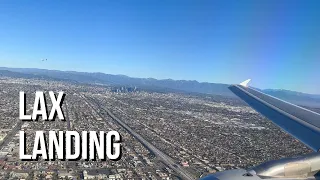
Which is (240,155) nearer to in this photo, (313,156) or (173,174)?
(173,174)

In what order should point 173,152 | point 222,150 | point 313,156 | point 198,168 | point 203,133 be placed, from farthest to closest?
point 203,133, point 222,150, point 173,152, point 198,168, point 313,156

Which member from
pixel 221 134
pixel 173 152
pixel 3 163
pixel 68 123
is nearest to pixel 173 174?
pixel 173 152

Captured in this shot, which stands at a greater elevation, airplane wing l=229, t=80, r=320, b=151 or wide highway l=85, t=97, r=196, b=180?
airplane wing l=229, t=80, r=320, b=151

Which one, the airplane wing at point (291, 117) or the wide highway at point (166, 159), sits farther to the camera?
the wide highway at point (166, 159)

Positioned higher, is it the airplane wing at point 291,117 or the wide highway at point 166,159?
the airplane wing at point 291,117

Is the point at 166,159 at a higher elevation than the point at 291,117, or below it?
below

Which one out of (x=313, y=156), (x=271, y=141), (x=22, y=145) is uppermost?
(x=313, y=156)

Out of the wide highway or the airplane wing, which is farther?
the wide highway

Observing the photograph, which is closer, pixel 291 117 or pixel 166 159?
pixel 291 117
